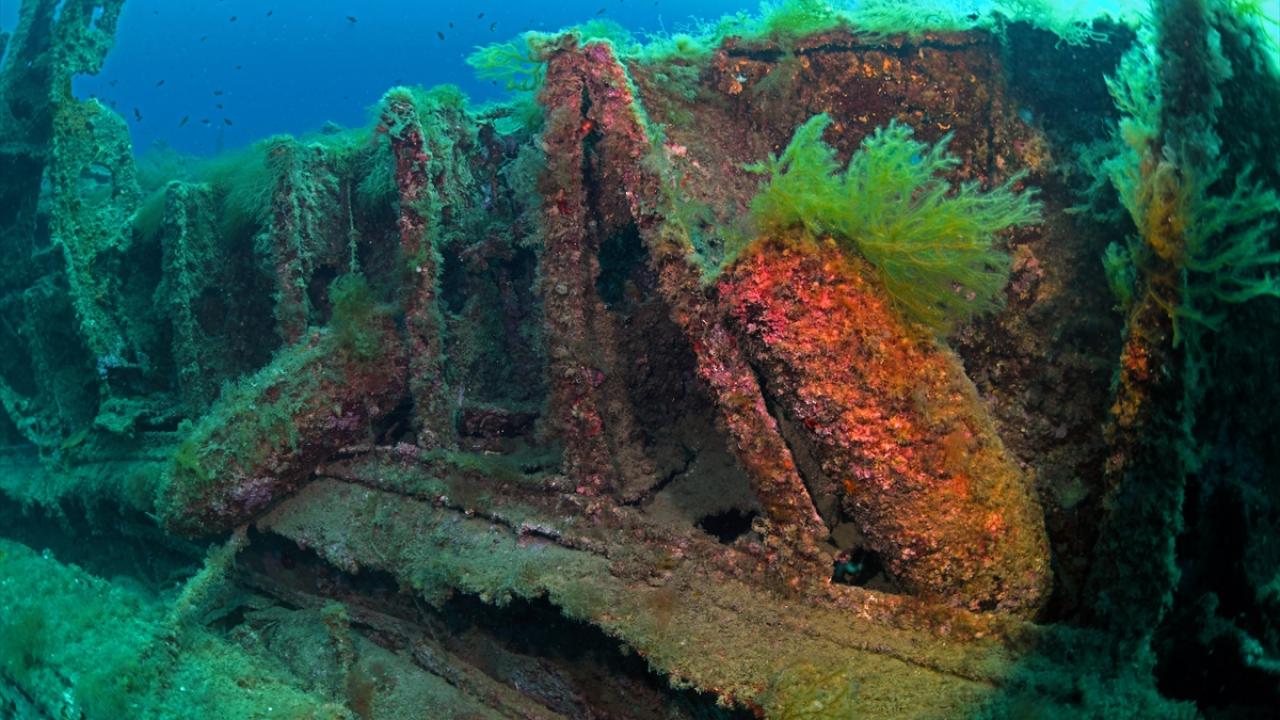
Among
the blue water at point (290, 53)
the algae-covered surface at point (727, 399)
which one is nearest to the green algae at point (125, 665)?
the algae-covered surface at point (727, 399)

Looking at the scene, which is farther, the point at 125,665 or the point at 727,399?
the point at 125,665

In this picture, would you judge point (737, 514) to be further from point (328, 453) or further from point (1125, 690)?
point (328, 453)

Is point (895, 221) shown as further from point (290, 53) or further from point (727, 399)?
point (290, 53)

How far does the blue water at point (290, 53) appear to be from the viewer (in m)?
112

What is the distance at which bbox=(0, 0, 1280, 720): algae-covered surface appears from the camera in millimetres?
2770

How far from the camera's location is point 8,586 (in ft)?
16.8

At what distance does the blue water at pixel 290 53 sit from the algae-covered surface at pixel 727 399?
109971 mm

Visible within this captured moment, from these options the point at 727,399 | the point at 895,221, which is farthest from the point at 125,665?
the point at 895,221

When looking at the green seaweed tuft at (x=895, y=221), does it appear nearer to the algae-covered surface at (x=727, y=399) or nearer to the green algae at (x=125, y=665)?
the algae-covered surface at (x=727, y=399)

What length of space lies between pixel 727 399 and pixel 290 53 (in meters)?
143

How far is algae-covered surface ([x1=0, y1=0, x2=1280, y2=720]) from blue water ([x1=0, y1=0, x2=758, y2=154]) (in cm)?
10997

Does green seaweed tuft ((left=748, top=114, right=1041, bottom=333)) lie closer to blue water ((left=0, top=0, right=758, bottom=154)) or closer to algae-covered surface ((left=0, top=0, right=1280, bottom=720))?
algae-covered surface ((left=0, top=0, right=1280, bottom=720))

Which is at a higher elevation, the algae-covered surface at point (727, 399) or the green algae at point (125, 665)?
the algae-covered surface at point (727, 399)

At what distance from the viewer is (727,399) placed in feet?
11.5
